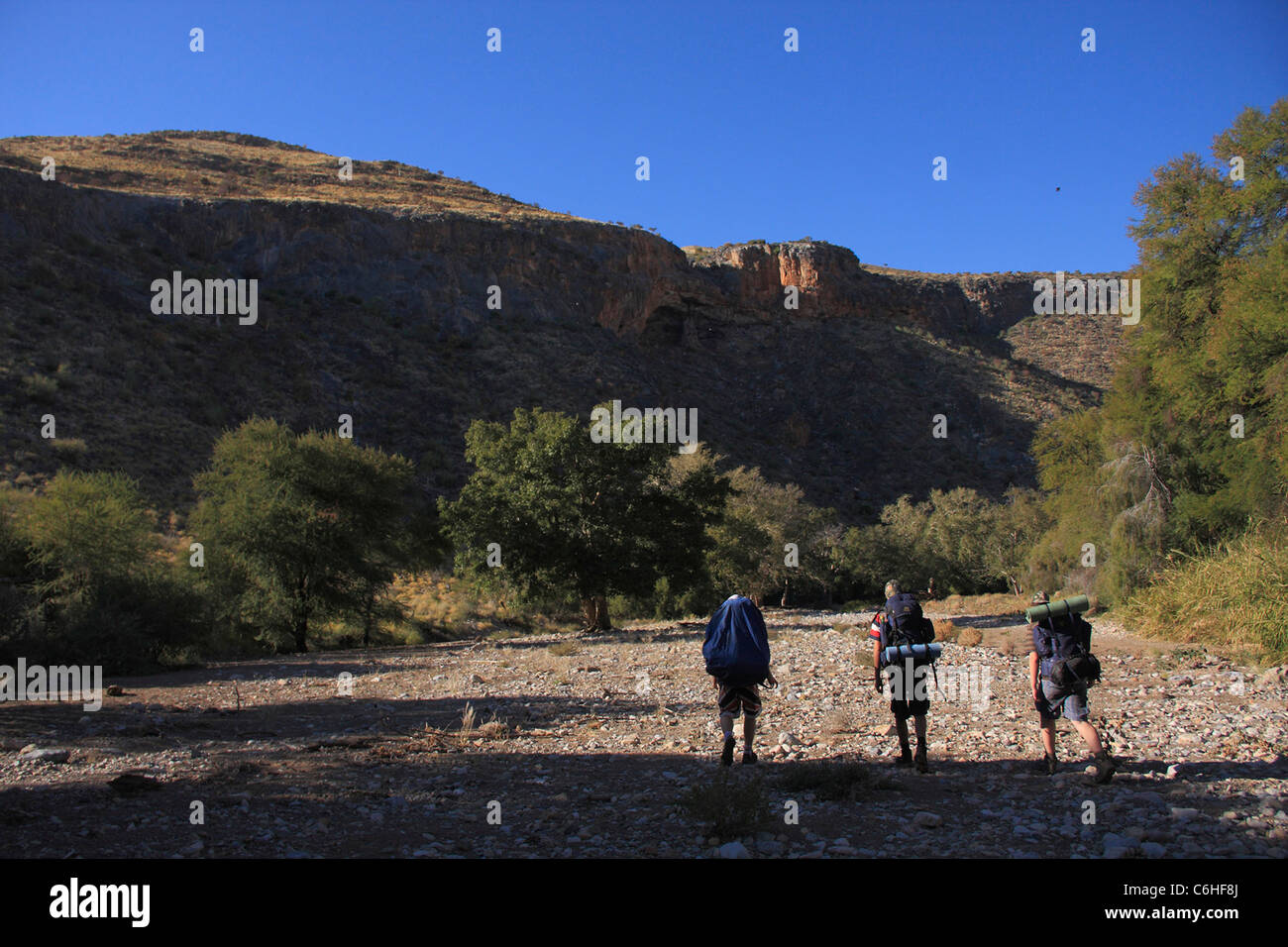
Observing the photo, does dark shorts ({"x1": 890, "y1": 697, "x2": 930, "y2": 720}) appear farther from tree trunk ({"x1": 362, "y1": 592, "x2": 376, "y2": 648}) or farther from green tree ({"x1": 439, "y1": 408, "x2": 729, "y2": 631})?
tree trunk ({"x1": 362, "y1": 592, "x2": 376, "y2": 648})

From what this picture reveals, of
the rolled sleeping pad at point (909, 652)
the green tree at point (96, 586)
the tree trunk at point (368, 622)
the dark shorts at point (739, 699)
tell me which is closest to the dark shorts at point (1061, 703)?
the rolled sleeping pad at point (909, 652)

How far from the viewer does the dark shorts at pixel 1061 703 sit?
6.09 metres

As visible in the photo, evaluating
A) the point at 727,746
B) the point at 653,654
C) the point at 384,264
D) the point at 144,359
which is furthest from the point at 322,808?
the point at 384,264

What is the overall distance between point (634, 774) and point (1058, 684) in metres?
3.48

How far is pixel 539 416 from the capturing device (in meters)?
22.7

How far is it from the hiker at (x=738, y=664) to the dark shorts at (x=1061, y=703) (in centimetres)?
215

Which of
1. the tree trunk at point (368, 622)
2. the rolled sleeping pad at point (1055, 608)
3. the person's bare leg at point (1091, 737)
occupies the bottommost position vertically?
the tree trunk at point (368, 622)

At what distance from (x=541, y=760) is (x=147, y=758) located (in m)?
3.46

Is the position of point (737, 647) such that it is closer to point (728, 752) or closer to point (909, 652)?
point (728, 752)

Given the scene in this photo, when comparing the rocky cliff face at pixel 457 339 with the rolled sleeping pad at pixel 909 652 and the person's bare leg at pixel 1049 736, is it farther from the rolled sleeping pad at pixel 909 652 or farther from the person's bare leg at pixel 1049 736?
the person's bare leg at pixel 1049 736

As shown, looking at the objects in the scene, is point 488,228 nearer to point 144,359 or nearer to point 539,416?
point 144,359

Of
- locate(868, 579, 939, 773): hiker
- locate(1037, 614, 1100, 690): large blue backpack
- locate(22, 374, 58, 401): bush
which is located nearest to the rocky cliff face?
locate(22, 374, 58, 401): bush

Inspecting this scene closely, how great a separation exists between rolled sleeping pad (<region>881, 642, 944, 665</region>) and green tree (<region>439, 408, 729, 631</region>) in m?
14.7

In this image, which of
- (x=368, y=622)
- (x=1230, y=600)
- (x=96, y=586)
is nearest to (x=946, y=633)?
(x=1230, y=600)
